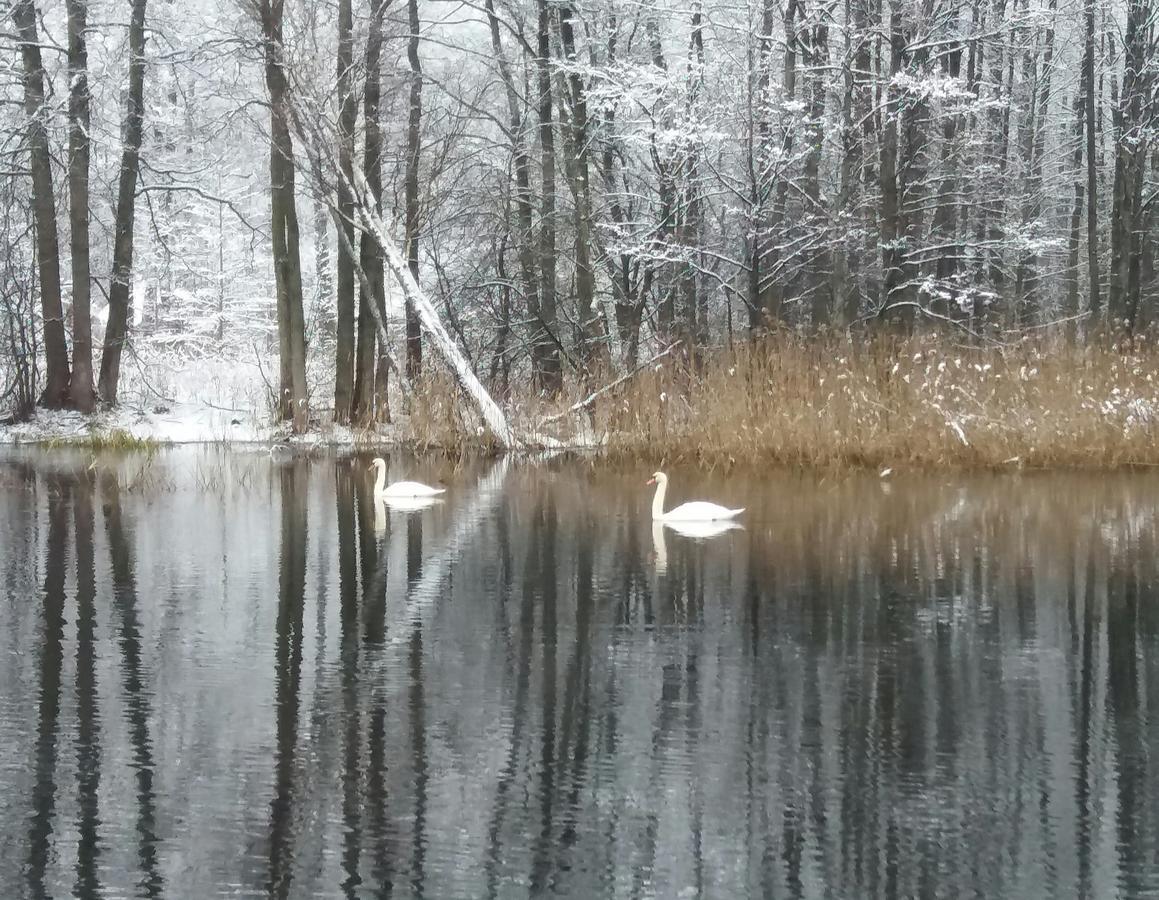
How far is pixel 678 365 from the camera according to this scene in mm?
15547

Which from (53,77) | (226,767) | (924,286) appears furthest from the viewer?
(53,77)

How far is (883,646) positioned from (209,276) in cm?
3928

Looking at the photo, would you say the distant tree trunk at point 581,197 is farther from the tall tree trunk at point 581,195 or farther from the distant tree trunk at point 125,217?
the distant tree trunk at point 125,217

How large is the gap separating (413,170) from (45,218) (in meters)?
5.69

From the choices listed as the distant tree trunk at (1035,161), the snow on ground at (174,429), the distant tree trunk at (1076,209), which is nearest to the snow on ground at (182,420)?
the snow on ground at (174,429)

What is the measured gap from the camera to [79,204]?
805 inches

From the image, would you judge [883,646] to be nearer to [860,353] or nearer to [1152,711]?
[1152,711]

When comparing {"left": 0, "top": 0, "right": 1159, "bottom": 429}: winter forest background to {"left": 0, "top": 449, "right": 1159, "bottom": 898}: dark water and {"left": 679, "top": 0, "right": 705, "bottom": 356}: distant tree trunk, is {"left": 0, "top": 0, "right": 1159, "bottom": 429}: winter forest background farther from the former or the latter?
{"left": 0, "top": 449, "right": 1159, "bottom": 898}: dark water

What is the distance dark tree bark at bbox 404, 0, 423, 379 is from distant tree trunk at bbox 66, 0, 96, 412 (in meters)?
4.89

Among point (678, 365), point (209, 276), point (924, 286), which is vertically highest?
point (209, 276)

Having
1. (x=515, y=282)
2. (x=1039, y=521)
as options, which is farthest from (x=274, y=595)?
(x=515, y=282)

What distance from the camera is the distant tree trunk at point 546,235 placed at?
2098 cm

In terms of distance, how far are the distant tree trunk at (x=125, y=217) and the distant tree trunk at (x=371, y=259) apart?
146 inches

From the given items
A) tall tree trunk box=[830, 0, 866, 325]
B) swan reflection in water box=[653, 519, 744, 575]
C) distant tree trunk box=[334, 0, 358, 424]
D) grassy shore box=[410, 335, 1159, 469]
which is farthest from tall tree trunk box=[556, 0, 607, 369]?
swan reflection in water box=[653, 519, 744, 575]
